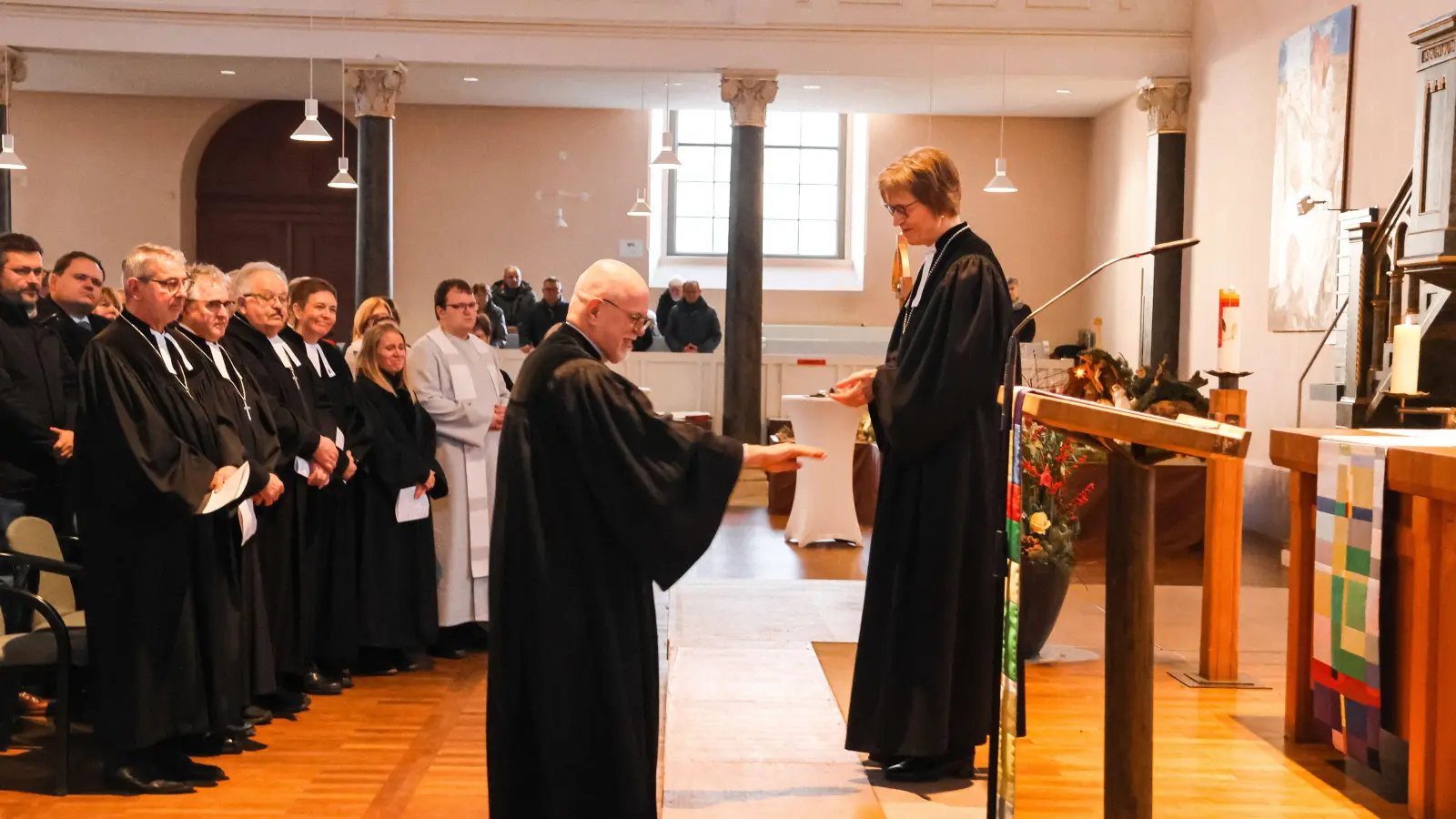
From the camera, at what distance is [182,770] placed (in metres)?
3.89

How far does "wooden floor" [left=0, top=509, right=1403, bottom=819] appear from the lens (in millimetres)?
3672

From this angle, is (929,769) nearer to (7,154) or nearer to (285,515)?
(285,515)

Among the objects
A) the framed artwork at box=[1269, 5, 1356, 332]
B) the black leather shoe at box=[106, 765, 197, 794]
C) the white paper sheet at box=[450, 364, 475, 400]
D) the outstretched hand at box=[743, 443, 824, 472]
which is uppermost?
the framed artwork at box=[1269, 5, 1356, 332]

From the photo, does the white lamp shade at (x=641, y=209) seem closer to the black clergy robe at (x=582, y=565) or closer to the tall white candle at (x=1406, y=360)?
the tall white candle at (x=1406, y=360)

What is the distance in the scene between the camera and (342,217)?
1691 cm

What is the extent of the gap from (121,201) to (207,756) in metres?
14.0

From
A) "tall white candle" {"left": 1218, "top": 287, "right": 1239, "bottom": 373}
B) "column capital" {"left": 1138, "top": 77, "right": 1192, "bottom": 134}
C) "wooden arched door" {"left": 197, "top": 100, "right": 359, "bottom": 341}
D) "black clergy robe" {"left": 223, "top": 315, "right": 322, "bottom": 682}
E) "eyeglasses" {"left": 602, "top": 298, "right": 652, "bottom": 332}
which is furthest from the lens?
"wooden arched door" {"left": 197, "top": 100, "right": 359, "bottom": 341}

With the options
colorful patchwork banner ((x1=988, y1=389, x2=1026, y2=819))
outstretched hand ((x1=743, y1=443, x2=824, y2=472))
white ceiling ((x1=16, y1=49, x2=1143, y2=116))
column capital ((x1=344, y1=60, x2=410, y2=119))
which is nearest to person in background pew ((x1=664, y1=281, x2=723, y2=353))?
white ceiling ((x1=16, y1=49, x2=1143, y2=116))

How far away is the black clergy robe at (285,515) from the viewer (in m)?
Answer: 4.79

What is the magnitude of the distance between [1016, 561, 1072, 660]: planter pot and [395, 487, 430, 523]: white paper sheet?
7.97ft

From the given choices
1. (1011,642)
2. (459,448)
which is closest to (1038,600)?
(459,448)

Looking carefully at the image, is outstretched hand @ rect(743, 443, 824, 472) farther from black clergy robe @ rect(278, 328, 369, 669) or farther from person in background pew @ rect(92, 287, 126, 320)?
person in background pew @ rect(92, 287, 126, 320)

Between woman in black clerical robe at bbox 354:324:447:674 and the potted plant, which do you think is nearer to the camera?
the potted plant

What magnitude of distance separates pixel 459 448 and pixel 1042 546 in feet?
8.21
